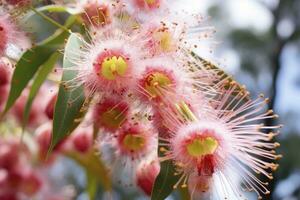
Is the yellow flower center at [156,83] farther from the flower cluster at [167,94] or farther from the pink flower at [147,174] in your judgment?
the pink flower at [147,174]

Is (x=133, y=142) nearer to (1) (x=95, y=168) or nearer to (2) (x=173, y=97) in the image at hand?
(2) (x=173, y=97)

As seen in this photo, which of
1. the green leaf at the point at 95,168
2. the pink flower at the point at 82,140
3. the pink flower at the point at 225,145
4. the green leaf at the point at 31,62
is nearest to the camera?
the pink flower at the point at 225,145

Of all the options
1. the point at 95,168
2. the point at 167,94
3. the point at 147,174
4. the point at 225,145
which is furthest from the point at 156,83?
the point at 95,168

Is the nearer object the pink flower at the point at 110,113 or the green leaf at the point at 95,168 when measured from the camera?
the pink flower at the point at 110,113

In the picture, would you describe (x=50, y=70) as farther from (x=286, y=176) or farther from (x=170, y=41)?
(x=286, y=176)

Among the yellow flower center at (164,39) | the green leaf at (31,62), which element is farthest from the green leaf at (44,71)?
the yellow flower center at (164,39)
